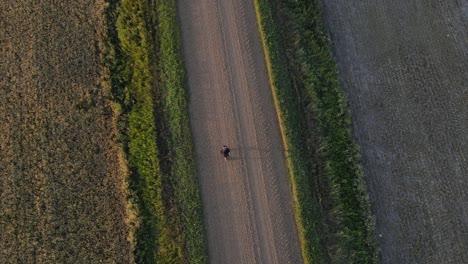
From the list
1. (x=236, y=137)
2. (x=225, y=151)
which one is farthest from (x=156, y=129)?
(x=236, y=137)

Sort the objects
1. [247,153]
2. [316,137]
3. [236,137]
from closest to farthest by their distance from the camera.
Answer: [247,153], [236,137], [316,137]

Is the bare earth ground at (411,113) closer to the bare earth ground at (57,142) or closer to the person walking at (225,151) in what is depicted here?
the person walking at (225,151)

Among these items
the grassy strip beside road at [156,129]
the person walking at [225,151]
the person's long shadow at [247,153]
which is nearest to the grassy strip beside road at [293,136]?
the person's long shadow at [247,153]

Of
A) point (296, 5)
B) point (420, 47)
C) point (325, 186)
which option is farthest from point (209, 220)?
point (420, 47)

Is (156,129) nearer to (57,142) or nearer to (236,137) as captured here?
(236,137)

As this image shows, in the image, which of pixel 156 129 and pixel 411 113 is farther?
pixel 411 113

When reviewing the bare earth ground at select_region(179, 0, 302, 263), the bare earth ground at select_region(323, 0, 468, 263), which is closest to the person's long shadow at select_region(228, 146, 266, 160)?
the bare earth ground at select_region(179, 0, 302, 263)
